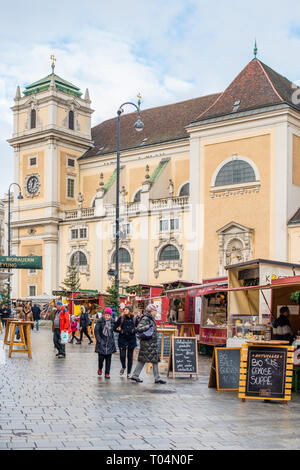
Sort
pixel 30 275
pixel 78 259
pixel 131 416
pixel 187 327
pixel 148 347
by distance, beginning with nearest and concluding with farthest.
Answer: pixel 131 416, pixel 148 347, pixel 187 327, pixel 78 259, pixel 30 275

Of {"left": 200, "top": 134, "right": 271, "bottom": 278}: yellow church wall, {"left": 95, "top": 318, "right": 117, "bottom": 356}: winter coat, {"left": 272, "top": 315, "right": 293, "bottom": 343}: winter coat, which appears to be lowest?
{"left": 95, "top": 318, "right": 117, "bottom": 356}: winter coat

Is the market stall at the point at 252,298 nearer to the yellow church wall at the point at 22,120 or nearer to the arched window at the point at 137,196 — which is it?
the arched window at the point at 137,196

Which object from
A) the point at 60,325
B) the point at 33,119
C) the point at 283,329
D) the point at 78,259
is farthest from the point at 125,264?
the point at 283,329

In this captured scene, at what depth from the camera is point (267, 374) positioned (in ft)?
39.6

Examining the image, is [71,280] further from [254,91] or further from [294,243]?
[254,91]

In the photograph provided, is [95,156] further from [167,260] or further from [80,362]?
[80,362]

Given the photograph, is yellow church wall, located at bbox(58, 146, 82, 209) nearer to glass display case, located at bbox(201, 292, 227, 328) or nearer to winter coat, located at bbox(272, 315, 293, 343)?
glass display case, located at bbox(201, 292, 227, 328)

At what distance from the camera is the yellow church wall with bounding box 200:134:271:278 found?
43.8 meters

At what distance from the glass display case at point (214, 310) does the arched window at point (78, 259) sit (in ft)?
107

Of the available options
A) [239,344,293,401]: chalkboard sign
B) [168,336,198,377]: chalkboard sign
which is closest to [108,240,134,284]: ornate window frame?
[168,336,198,377]: chalkboard sign

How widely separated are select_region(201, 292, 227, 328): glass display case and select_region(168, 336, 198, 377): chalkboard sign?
25.4 feet

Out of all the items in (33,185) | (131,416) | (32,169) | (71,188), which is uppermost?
(32,169)

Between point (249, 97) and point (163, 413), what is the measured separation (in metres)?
38.6

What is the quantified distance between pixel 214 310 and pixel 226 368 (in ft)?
37.4
